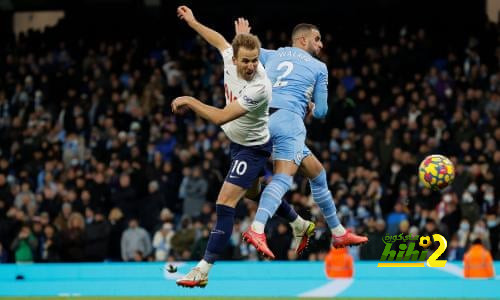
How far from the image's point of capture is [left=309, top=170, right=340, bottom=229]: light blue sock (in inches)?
465

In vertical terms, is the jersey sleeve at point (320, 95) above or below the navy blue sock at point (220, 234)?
above

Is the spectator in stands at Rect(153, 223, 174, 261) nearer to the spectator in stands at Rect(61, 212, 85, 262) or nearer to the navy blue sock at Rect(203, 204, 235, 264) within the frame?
the spectator in stands at Rect(61, 212, 85, 262)

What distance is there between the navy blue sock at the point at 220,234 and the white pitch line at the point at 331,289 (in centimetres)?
333

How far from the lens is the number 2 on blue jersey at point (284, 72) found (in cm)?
1153

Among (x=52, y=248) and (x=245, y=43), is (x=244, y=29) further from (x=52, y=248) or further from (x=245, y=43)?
(x=52, y=248)

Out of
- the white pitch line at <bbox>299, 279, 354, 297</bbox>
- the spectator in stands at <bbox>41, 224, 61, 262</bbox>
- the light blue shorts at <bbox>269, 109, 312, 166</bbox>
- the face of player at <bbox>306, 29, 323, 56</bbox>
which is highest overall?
the face of player at <bbox>306, 29, 323, 56</bbox>

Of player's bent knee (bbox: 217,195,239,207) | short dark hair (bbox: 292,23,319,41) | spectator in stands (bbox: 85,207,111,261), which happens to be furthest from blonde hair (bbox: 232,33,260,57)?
spectator in stands (bbox: 85,207,111,261)

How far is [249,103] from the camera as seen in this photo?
10.4m

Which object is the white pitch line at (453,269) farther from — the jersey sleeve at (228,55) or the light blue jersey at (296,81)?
the jersey sleeve at (228,55)

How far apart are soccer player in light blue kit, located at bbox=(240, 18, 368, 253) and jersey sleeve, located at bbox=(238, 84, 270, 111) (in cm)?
86

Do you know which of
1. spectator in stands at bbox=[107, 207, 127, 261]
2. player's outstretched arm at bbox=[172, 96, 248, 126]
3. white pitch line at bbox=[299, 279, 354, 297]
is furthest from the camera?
spectator in stands at bbox=[107, 207, 127, 261]

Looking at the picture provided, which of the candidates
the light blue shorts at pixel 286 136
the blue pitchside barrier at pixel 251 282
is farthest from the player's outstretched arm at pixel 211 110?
the blue pitchside barrier at pixel 251 282

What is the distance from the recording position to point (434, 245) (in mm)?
18562

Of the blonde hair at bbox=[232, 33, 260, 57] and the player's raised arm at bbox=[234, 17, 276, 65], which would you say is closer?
the blonde hair at bbox=[232, 33, 260, 57]
